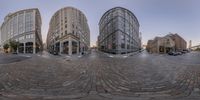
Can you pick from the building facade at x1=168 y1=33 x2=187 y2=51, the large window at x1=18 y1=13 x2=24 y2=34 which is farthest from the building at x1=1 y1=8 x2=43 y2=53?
the building facade at x1=168 y1=33 x2=187 y2=51

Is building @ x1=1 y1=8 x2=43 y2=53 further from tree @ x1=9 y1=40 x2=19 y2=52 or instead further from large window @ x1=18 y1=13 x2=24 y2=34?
tree @ x1=9 y1=40 x2=19 y2=52

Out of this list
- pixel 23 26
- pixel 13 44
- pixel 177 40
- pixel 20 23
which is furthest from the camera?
pixel 177 40

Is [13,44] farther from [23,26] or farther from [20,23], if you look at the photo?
[20,23]

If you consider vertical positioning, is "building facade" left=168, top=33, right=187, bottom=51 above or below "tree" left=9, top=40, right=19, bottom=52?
above

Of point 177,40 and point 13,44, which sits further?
point 177,40

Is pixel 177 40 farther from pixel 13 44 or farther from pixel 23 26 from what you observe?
pixel 13 44

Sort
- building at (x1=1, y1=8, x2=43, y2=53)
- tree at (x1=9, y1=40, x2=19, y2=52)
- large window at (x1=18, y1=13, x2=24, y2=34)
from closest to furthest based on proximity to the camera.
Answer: large window at (x1=18, y1=13, x2=24, y2=34)
building at (x1=1, y1=8, x2=43, y2=53)
tree at (x1=9, y1=40, x2=19, y2=52)

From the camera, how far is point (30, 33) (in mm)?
10922

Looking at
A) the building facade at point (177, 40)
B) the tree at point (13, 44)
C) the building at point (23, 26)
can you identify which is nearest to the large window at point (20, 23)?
the building at point (23, 26)

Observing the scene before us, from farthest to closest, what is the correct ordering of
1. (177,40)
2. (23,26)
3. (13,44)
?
(177,40) → (13,44) → (23,26)

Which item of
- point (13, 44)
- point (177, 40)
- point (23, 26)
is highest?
point (177, 40)

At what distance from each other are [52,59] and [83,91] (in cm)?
953

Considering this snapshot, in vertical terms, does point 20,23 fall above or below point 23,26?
above

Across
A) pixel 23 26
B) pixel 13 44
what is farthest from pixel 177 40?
pixel 13 44
